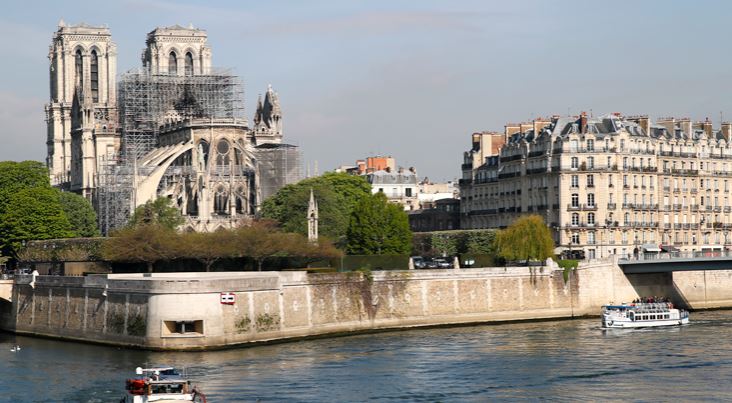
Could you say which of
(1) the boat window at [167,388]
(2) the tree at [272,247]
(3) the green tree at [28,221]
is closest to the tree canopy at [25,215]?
(3) the green tree at [28,221]

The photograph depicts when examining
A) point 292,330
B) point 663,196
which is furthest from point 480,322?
point 663,196

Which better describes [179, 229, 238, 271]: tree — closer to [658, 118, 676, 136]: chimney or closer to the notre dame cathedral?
the notre dame cathedral

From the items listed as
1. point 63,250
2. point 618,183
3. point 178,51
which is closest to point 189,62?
point 178,51

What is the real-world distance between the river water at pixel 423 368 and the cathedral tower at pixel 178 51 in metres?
64.3

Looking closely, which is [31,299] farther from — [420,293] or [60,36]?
[60,36]

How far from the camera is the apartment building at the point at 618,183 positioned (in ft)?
278

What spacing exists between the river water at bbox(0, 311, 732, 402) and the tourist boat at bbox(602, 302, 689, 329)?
1480mm

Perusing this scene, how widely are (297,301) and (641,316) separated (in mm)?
15740

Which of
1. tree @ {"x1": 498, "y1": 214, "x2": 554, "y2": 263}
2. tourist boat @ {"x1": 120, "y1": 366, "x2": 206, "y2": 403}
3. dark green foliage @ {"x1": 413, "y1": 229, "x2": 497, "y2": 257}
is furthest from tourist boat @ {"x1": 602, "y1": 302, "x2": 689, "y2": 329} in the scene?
tourist boat @ {"x1": 120, "y1": 366, "x2": 206, "y2": 403}

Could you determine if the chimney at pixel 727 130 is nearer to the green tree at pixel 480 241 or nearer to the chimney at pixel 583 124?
the chimney at pixel 583 124

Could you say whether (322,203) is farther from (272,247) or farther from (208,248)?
(208,248)

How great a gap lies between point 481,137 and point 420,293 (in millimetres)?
35308

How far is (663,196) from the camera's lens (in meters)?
87.6

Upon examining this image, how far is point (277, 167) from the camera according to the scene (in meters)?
107
